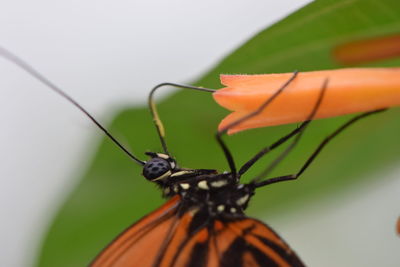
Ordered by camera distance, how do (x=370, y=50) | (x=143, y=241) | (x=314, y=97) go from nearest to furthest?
(x=314, y=97)
(x=370, y=50)
(x=143, y=241)

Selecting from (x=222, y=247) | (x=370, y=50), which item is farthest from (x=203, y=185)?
(x=370, y=50)

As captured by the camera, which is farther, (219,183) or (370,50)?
(219,183)

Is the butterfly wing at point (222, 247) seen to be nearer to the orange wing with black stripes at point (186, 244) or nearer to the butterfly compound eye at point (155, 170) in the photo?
the orange wing with black stripes at point (186, 244)

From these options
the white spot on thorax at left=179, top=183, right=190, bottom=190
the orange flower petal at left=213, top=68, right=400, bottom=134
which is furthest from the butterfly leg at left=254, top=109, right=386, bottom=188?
the orange flower petal at left=213, top=68, right=400, bottom=134

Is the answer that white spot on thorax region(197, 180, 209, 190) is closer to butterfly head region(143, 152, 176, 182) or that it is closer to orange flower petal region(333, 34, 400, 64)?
butterfly head region(143, 152, 176, 182)

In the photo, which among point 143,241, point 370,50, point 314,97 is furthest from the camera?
point 143,241

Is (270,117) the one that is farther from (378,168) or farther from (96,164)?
(96,164)

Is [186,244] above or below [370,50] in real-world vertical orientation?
below

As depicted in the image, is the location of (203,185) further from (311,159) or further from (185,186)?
(311,159)
